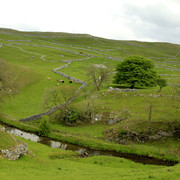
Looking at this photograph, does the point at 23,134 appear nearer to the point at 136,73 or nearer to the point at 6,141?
the point at 6,141

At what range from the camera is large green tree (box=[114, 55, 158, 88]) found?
2672 inches

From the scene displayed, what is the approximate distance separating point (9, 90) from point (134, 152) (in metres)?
38.0

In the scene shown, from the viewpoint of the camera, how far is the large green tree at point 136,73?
67875 millimetres

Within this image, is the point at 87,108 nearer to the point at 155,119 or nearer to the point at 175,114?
the point at 155,119

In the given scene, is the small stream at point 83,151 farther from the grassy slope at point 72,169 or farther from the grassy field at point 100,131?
the grassy slope at point 72,169

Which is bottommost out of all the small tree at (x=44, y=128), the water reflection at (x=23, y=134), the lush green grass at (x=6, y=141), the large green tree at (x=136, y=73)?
the water reflection at (x=23, y=134)

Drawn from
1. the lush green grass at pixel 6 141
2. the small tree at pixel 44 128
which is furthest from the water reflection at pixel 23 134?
the lush green grass at pixel 6 141

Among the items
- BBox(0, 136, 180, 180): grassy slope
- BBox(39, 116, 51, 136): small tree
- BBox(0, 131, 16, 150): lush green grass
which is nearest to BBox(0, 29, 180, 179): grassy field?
BBox(0, 136, 180, 180): grassy slope

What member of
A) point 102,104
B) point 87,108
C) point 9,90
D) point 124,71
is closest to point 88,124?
Answer: point 87,108

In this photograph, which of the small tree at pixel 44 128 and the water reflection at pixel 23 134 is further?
the small tree at pixel 44 128

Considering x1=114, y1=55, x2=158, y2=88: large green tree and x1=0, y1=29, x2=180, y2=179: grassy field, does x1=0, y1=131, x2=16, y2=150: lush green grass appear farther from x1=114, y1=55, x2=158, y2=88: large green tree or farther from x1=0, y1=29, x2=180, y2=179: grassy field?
x1=114, y1=55, x2=158, y2=88: large green tree

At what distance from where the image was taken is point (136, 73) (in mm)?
68125

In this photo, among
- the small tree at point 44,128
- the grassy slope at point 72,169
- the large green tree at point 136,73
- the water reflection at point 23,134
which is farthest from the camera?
the large green tree at point 136,73

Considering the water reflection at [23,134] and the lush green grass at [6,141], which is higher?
the lush green grass at [6,141]
